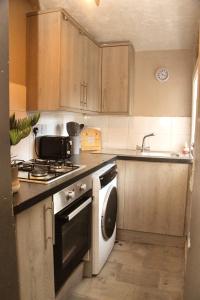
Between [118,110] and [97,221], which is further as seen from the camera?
→ [118,110]

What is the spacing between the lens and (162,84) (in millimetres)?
3184

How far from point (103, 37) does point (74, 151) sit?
4.16 feet

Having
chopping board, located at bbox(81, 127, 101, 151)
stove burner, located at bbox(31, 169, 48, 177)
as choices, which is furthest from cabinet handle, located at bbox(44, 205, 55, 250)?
chopping board, located at bbox(81, 127, 101, 151)

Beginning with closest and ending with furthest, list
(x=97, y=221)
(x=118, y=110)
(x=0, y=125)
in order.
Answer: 1. (x=0, y=125)
2. (x=97, y=221)
3. (x=118, y=110)

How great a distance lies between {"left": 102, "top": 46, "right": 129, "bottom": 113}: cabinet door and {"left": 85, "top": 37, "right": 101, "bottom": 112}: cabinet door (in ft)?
0.26

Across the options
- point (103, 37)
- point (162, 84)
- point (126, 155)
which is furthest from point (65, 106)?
point (162, 84)

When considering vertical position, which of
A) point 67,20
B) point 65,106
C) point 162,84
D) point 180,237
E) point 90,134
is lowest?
point 180,237

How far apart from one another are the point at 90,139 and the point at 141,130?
649mm

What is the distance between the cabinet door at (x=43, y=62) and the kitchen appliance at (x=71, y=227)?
721 millimetres

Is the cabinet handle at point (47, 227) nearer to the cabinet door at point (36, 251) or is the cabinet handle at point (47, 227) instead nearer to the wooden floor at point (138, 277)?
the cabinet door at point (36, 251)

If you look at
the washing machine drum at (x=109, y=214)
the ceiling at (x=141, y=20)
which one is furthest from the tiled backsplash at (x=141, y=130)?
the washing machine drum at (x=109, y=214)

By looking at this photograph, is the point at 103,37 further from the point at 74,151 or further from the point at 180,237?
the point at 180,237

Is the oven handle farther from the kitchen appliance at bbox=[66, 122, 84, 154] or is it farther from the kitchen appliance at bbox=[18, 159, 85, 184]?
the kitchen appliance at bbox=[66, 122, 84, 154]

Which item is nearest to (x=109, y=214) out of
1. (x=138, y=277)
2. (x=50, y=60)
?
(x=138, y=277)
